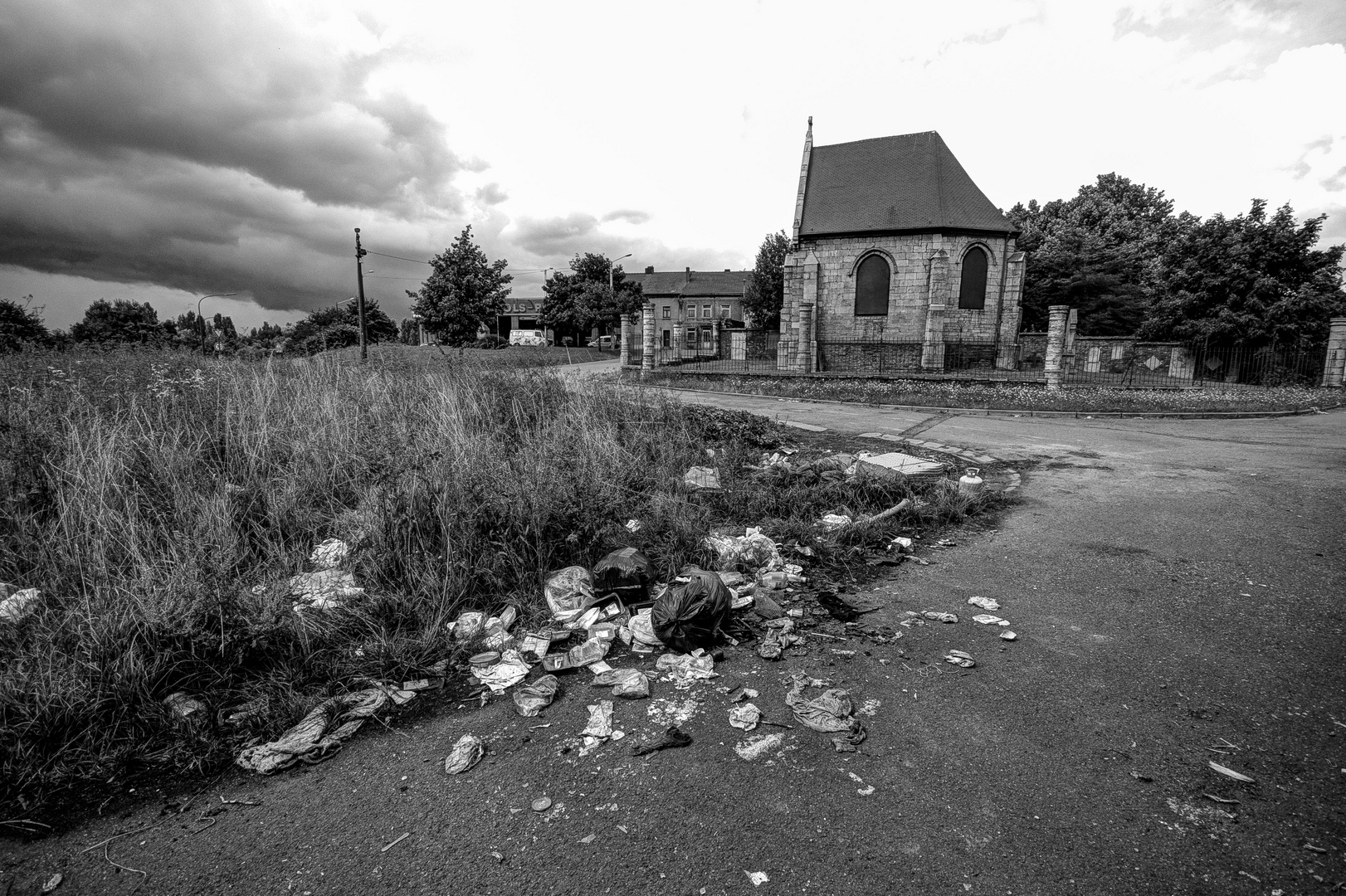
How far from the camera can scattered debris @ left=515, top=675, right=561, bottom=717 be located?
2.62m

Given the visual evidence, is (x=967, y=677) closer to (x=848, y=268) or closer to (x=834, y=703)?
(x=834, y=703)

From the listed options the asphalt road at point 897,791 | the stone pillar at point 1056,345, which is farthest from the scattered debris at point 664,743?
the stone pillar at point 1056,345

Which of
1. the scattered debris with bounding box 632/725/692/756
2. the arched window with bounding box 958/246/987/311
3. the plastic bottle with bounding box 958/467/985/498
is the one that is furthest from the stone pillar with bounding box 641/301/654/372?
the scattered debris with bounding box 632/725/692/756

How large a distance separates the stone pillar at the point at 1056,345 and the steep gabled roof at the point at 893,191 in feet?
27.8

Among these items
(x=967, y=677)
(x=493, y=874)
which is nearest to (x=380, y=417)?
(x=493, y=874)

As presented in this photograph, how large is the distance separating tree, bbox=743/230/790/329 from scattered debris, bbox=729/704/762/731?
4838 centimetres

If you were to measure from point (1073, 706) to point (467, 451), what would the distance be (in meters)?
4.26

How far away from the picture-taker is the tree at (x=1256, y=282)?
2155cm

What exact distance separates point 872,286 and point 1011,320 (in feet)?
19.6

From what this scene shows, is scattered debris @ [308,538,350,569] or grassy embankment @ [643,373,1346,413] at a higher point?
grassy embankment @ [643,373,1346,413]

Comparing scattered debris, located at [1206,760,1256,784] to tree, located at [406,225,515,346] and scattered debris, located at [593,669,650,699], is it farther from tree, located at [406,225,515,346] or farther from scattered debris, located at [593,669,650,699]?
tree, located at [406,225,515,346]

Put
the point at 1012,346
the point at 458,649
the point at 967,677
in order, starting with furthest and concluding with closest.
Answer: the point at 1012,346, the point at 458,649, the point at 967,677

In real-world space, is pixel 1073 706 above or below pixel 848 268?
below

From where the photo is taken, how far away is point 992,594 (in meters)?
3.69
